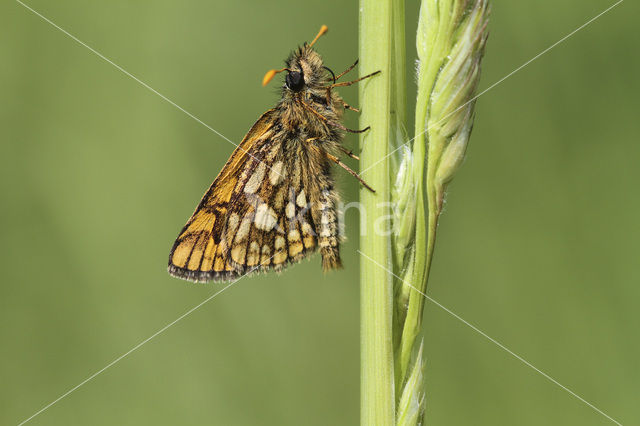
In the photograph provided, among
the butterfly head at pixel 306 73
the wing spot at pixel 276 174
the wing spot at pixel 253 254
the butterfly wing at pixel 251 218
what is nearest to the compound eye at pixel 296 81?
the butterfly head at pixel 306 73

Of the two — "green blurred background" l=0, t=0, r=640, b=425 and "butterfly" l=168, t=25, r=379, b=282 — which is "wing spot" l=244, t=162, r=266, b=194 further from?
"green blurred background" l=0, t=0, r=640, b=425

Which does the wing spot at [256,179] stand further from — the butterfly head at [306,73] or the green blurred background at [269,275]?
the green blurred background at [269,275]

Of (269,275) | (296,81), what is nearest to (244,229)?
(296,81)

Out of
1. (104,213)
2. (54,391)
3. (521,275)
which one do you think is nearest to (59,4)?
(104,213)

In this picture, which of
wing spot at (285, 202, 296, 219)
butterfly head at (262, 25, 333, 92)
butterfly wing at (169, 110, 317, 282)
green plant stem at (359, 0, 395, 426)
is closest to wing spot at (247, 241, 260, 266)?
butterfly wing at (169, 110, 317, 282)

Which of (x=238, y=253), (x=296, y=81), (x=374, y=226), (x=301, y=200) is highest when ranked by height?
(x=296, y=81)

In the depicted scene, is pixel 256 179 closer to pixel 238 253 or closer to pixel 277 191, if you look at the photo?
pixel 277 191
